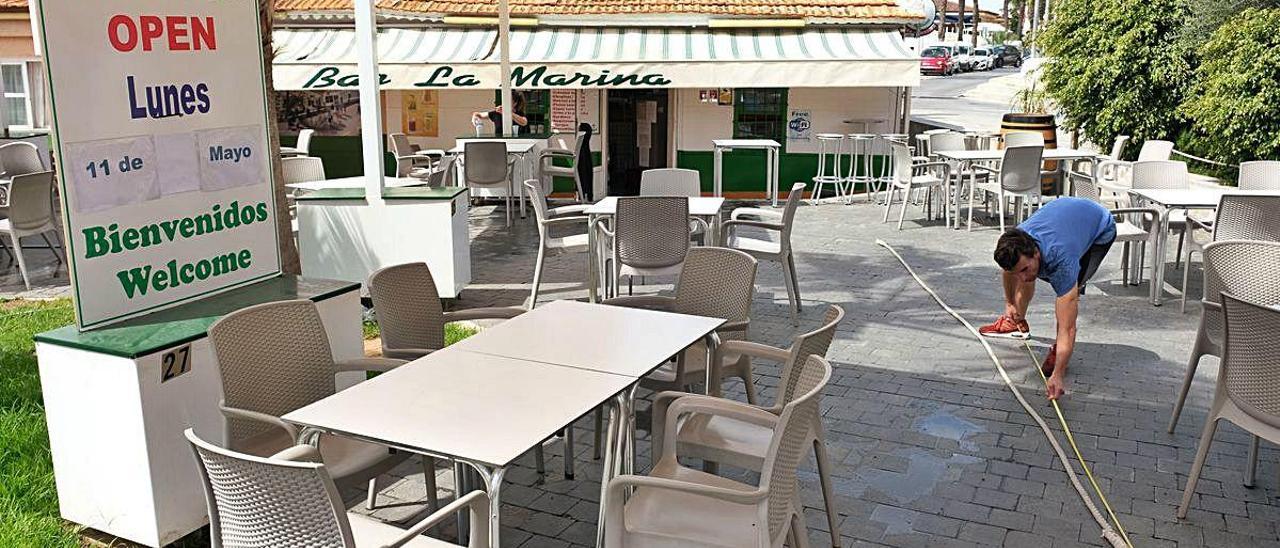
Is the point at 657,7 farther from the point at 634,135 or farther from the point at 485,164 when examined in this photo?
the point at 485,164

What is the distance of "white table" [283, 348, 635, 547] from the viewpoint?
2748 millimetres

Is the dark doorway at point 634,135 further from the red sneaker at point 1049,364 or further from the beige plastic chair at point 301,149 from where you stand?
the red sneaker at point 1049,364

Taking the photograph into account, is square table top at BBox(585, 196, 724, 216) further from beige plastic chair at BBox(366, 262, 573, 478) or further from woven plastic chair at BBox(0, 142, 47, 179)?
woven plastic chair at BBox(0, 142, 47, 179)

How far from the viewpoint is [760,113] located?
48.9ft

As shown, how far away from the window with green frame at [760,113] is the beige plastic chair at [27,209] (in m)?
8.91

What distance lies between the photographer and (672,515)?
312 centimetres

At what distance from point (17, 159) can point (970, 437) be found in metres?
11.3

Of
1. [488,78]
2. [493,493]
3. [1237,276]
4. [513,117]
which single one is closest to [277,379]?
[493,493]

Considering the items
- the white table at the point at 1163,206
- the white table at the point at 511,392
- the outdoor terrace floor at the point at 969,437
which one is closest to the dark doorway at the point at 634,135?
the outdoor terrace floor at the point at 969,437

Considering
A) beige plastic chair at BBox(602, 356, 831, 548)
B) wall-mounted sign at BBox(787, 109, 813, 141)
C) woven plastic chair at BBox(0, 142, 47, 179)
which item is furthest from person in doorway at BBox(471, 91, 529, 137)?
beige plastic chair at BBox(602, 356, 831, 548)

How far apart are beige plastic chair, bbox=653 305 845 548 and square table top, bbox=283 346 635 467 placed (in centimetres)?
45

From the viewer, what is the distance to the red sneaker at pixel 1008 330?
22.2 feet

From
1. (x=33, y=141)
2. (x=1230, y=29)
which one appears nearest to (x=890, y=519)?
(x=1230, y=29)

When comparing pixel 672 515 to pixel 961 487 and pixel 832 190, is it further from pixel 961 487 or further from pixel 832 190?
pixel 832 190
